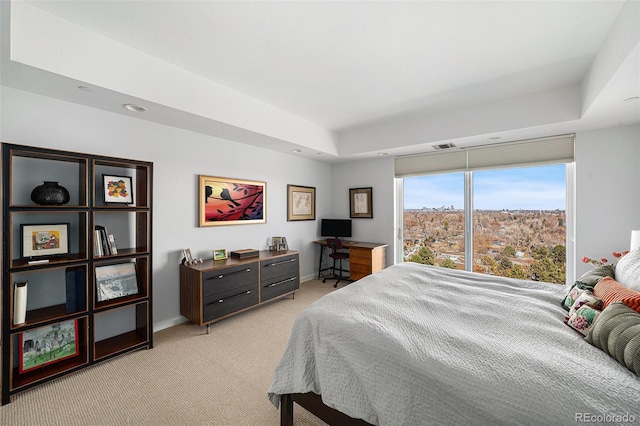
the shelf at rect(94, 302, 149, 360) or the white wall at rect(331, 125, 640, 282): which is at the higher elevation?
the white wall at rect(331, 125, 640, 282)

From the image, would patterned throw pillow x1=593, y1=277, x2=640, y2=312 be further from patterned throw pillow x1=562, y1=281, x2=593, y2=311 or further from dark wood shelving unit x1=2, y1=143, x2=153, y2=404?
dark wood shelving unit x1=2, y1=143, x2=153, y2=404

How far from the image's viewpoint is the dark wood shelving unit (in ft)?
6.30

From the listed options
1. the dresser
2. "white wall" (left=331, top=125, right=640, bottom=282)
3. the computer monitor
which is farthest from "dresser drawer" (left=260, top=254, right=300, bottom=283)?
"white wall" (left=331, top=125, right=640, bottom=282)

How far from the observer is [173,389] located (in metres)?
2.07

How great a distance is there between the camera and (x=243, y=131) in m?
3.31

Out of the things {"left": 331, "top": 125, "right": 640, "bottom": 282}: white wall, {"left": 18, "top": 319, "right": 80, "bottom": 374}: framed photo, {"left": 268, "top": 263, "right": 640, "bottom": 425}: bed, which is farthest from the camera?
{"left": 331, "top": 125, "right": 640, "bottom": 282}: white wall

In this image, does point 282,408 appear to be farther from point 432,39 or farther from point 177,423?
point 432,39

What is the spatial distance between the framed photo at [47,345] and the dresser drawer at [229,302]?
109 cm

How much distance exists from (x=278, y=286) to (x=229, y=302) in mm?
822

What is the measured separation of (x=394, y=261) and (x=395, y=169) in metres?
1.71

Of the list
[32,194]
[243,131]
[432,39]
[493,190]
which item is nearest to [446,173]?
[493,190]

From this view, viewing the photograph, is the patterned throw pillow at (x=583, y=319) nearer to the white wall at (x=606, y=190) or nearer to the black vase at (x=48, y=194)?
the white wall at (x=606, y=190)

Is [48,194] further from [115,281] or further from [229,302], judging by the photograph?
[229,302]

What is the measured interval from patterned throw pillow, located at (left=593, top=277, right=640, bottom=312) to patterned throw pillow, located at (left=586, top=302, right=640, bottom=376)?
0.04 metres
